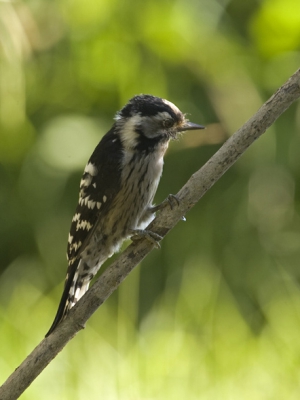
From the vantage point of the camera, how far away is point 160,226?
136cm

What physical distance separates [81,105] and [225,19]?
0.58 m

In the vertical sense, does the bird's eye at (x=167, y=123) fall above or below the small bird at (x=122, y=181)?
above

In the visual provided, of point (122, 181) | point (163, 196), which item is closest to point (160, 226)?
point (122, 181)

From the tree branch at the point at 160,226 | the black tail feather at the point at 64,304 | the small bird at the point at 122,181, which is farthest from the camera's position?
the small bird at the point at 122,181

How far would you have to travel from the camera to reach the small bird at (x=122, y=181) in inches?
64.7

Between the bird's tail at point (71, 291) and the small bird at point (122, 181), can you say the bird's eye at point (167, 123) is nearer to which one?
the small bird at point (122, 181)

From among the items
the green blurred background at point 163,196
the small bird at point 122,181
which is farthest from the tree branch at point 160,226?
the green blurred background at point 163,196

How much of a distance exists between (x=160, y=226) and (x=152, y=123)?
16.3 inches

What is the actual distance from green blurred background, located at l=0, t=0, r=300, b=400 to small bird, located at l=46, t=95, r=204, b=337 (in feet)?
0.79

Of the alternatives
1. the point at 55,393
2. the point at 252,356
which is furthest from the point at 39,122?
the point at 252,356

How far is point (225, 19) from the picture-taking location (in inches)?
81.4

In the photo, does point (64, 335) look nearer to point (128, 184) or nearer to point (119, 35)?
point (128, 184)

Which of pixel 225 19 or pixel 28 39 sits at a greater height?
pixel 225 19

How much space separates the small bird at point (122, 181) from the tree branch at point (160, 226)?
25 cm
